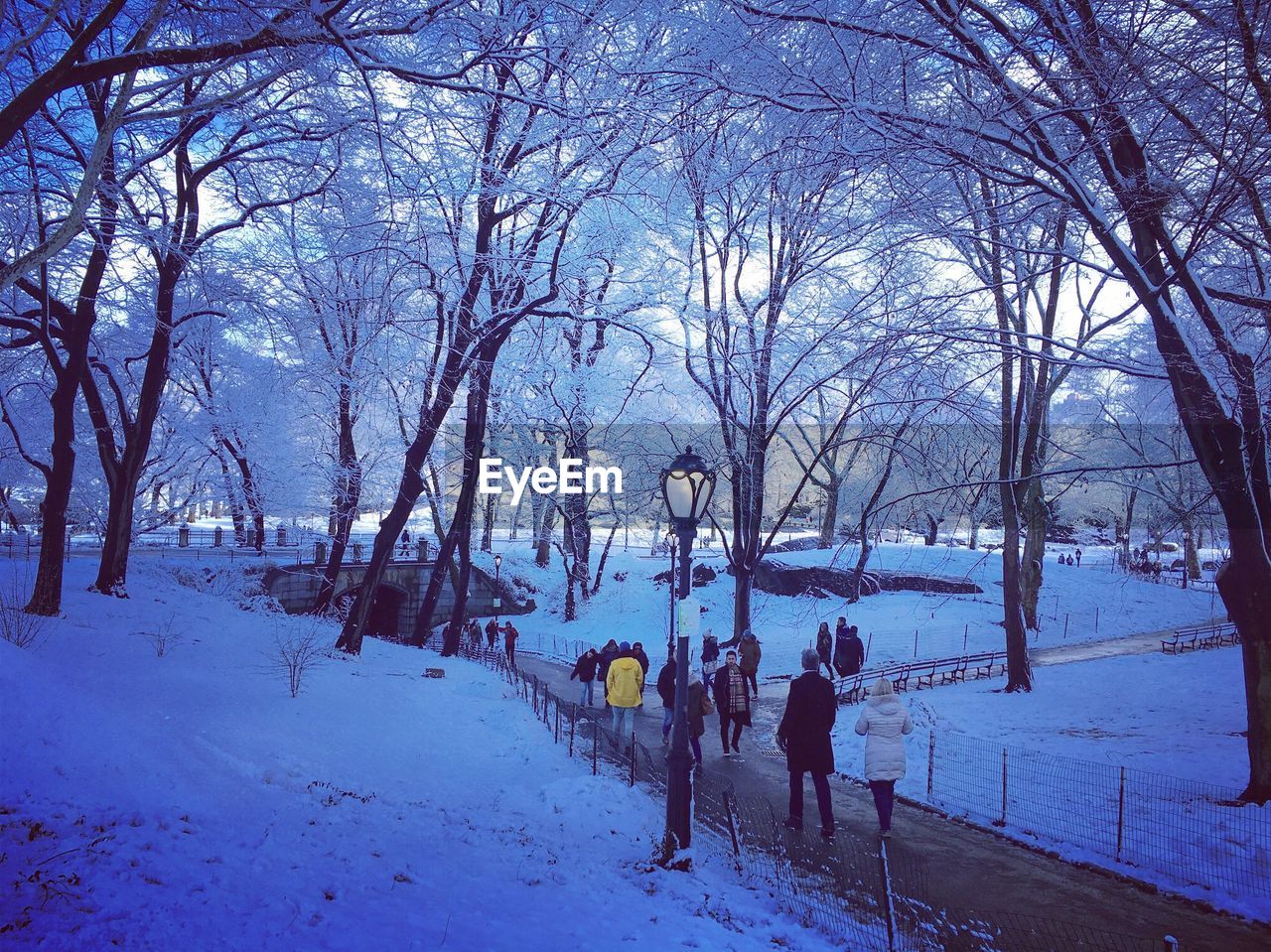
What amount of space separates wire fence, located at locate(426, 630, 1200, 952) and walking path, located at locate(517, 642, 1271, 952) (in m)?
0.24

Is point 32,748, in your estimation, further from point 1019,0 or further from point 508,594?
point 508,594

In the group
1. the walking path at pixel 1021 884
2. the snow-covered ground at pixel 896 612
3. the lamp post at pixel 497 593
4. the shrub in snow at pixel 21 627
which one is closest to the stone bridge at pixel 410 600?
the lamp post at pixel 497 593

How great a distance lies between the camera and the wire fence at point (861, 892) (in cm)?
504

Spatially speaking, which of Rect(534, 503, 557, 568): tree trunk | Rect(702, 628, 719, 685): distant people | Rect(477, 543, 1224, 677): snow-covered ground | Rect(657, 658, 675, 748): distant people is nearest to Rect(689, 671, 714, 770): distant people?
Rect(657, 658, 675, 748): distant people

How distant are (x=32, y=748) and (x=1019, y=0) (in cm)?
878

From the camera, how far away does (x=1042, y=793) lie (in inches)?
340

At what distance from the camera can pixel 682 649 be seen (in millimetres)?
7129

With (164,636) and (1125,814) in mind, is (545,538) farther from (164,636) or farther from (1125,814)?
(1125,814)

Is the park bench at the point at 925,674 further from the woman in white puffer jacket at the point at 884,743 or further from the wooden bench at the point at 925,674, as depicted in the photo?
the woman in white puffer jacket at the point at 884,743

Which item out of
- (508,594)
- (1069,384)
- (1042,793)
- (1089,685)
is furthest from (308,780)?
(508,594)

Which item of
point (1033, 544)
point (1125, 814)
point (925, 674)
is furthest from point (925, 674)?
point (1125, 814)

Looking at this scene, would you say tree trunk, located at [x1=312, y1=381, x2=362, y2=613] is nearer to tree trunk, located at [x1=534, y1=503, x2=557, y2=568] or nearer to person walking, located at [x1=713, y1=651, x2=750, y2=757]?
person walking, located at [x1=713, y1=651, x2=750, y2=757]

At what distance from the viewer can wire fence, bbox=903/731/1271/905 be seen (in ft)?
21.2

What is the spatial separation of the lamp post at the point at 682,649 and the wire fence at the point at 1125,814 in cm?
389
